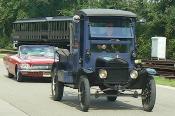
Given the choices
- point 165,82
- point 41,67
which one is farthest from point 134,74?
point 165,82

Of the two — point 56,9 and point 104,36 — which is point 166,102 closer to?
point 104,36

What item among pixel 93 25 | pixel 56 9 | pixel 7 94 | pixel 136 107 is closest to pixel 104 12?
pixel 93 25

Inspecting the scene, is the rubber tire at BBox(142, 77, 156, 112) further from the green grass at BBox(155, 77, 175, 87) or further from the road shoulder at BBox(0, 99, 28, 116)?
the green grass at BBox(155, 77, 175, 87)

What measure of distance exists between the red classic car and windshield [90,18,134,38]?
8.24 meters

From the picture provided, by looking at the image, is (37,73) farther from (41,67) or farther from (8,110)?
(8,110)

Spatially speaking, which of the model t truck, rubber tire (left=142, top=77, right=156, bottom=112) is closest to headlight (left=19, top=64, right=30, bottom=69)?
the model t truck

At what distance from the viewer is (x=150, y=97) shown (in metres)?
13.7

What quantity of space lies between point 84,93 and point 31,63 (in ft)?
30.8

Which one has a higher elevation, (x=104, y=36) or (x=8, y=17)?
(x=104, y=36)

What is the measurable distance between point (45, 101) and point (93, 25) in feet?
8.95

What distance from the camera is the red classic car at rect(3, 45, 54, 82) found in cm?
2256

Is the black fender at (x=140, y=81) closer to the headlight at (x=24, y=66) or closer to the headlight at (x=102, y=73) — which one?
the headlight at (x=102, y=73)

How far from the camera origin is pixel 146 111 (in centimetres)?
1377

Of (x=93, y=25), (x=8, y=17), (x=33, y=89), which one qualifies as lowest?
(x=8, y=17)
